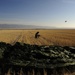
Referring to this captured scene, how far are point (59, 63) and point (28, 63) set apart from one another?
208 centimetres

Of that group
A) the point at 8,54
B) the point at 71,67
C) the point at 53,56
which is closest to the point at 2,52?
the point at 8,54

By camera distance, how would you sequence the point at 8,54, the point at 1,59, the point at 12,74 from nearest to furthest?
1. the point at 12,74
2. the point at 1,59
3. the point at 8,54

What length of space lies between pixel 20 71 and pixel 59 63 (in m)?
2.64

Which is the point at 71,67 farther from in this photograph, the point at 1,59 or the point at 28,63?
the point at 1,59

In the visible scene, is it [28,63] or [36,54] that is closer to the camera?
[28,63]

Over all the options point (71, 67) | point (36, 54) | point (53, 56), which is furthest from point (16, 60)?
point (71, 67)

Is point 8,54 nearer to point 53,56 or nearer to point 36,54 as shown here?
point 36,54

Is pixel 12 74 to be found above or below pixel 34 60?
below

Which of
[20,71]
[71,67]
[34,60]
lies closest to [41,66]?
[34,60]

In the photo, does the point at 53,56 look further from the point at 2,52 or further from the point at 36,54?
the point at 2,52

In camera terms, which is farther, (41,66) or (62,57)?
(62,57)

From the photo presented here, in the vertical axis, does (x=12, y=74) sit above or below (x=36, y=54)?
below

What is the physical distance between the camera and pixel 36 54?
12148 mm

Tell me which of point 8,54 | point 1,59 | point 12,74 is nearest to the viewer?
point 12,74
